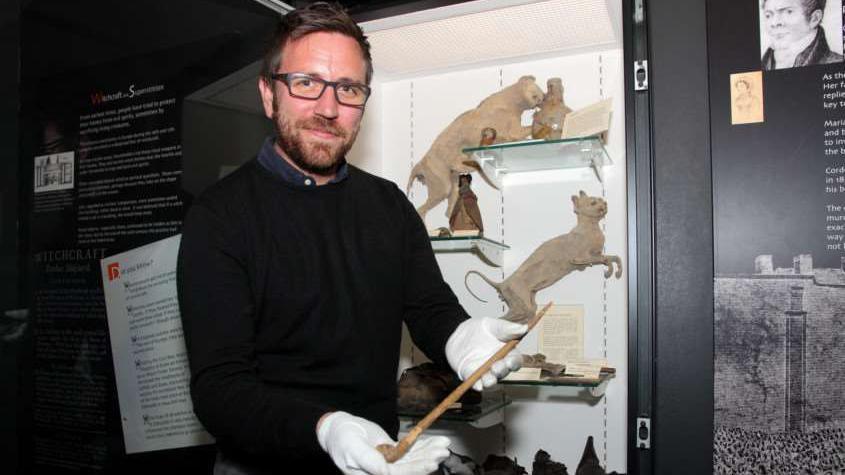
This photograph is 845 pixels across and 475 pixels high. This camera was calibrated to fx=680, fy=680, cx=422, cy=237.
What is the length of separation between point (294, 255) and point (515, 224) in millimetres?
1005

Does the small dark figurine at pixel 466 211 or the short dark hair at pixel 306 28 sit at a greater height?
the short dark hair at pixel 306 28

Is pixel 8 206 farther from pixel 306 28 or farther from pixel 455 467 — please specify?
pixel 455 467

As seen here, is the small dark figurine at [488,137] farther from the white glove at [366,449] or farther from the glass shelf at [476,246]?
the white glove at [366,449]

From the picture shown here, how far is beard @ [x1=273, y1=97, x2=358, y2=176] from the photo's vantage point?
1487mm

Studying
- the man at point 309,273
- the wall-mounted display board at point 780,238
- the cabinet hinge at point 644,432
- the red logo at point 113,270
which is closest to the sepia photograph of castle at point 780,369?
the wall-mounted display board at point 780,238

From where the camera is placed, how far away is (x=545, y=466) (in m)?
2.10

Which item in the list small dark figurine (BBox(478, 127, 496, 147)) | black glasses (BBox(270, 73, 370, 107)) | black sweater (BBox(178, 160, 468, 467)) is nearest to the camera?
black sweater (BBox(178, 160, 468, 467))

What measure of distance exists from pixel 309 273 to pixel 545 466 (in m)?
1.09

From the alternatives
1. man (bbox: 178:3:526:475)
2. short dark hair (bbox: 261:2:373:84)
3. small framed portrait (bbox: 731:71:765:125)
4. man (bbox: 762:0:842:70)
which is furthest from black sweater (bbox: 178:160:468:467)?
man (bbox: 762:0:842:70)

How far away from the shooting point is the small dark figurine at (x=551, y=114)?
205 cm

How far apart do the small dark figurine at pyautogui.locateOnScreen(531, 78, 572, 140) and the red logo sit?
1.26 m

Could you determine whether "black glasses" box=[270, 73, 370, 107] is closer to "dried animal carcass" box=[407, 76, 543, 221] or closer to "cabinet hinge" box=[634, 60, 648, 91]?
"cabinet hinge" box=[634, 60, 648, 91]

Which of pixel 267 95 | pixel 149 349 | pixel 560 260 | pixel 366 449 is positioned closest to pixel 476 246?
pixel 560 260

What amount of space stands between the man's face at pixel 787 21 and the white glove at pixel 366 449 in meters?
1.23
